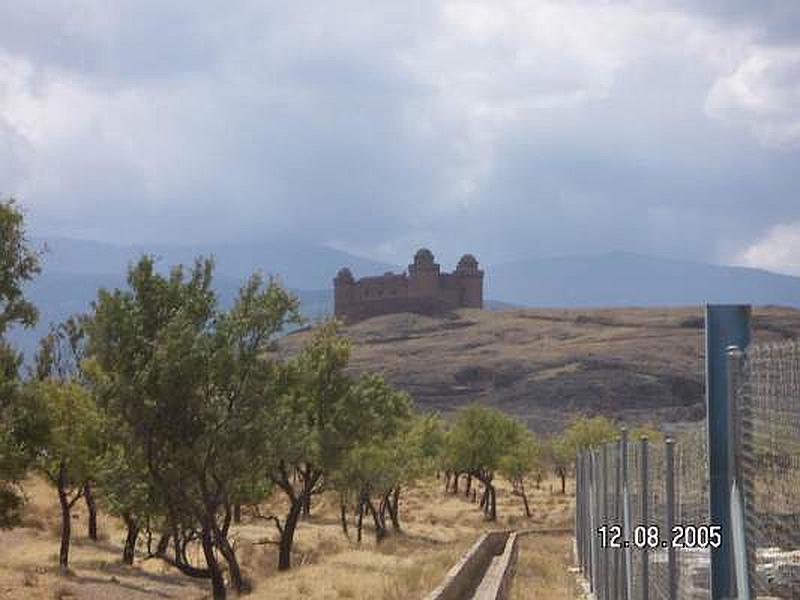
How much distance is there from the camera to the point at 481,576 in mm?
27031

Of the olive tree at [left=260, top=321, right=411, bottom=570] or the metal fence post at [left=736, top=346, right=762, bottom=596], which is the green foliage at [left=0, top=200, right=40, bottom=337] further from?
the metal fence post at [left=736, top=346, right=762, bottom=596]

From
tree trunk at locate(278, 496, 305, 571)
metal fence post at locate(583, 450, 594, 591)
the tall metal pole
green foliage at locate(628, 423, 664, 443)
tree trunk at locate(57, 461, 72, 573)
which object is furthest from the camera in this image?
tree trunk at locate(57, 461, 72, 573)

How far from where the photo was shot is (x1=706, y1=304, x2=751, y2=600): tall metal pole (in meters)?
6.42

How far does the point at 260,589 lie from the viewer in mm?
27562

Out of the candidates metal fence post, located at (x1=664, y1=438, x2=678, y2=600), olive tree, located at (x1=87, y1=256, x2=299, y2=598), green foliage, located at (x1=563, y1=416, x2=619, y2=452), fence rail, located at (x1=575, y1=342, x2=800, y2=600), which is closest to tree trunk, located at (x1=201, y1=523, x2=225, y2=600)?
olive tree, located at (x1=87, y1=256, x2=299, y2=598)

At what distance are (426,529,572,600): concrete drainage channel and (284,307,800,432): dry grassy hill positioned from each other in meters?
90.4

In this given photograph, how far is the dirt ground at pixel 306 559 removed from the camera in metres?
25.8

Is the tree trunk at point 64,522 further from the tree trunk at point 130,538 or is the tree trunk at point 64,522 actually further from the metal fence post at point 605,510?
the metal fence post at point 605,510

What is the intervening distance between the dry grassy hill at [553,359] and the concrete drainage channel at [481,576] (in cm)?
9043

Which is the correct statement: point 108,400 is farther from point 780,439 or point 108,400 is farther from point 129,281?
point 780,439

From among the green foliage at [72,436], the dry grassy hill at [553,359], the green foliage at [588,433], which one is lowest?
the green foliage at [72,436]

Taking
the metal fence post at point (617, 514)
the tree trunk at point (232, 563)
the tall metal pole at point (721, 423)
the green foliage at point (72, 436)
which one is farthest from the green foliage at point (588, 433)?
the tall metal pole at point (721, 423)

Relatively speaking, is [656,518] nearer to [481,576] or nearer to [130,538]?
[481,576]

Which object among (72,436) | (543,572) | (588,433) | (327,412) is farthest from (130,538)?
(588,433)
